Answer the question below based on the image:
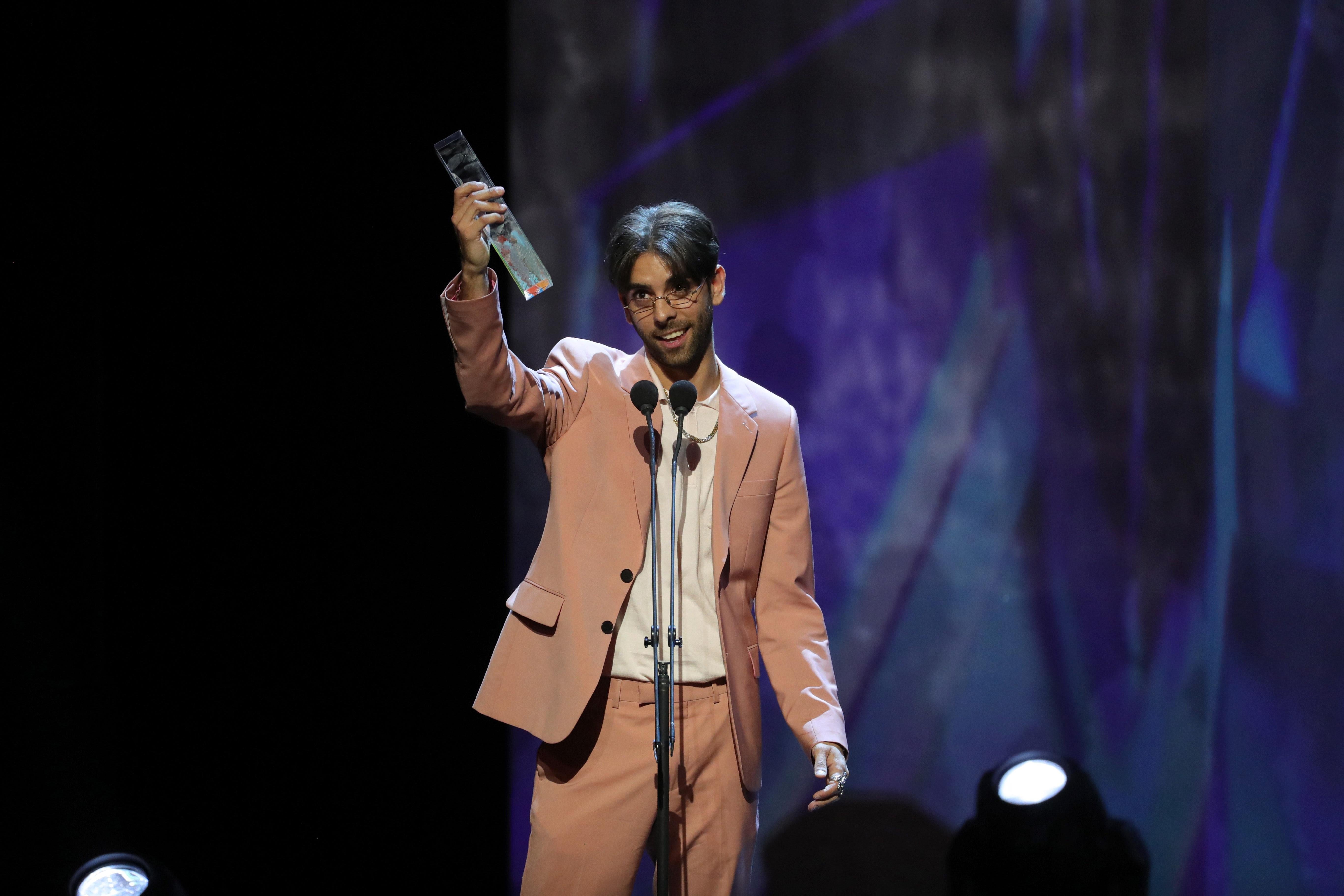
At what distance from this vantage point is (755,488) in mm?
2246

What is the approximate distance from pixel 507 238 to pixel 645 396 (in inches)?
15.5

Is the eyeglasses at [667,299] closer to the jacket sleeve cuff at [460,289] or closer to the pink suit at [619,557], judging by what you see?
the pink suit at [619,557]

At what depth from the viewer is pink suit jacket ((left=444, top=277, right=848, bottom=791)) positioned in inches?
82.4

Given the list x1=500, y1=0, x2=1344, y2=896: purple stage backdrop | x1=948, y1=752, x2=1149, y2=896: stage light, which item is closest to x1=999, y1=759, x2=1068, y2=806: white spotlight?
x1=948, y1=752, x2=1149, y2=896: stage light

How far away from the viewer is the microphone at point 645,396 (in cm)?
191

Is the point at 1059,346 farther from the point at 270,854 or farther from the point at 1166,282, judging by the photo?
the point at 270,854

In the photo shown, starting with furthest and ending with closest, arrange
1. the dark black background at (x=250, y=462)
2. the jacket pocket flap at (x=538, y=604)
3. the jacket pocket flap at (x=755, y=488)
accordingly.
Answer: the dark black background at (x=250, y=462) → the jacket pocket flap at (x=755, y=488) → the jacket pocket flap at (x=538, y=604)

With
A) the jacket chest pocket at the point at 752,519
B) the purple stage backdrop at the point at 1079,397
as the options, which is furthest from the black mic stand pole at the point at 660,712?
the purple stage backdrop at the point at 1079,397

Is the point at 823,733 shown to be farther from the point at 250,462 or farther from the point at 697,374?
the point at 250,462

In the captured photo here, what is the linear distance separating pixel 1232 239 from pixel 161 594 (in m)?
3.25

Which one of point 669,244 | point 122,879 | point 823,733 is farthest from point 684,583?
point 122,879

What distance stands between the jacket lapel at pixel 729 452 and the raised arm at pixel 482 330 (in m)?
0.25

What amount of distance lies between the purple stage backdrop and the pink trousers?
4.35 ft

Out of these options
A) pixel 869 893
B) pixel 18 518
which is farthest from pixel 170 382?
pixel 869 893
